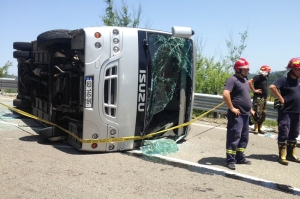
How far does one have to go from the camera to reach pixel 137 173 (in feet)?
17.0

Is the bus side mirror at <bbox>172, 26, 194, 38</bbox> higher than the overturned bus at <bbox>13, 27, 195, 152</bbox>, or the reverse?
the bus side mirror at <bbox>172, 26, 194, 38</bbox>

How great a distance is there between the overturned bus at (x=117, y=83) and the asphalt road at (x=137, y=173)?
16.7 inches

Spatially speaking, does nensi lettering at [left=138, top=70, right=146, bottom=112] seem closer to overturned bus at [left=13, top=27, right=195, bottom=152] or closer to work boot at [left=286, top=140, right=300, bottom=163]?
overturned bus at [left=13, top=27, right=195, bottom=152]

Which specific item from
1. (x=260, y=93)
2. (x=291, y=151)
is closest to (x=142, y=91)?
(x=291, y=151)

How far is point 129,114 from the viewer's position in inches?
245

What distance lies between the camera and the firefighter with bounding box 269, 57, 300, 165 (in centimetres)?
593

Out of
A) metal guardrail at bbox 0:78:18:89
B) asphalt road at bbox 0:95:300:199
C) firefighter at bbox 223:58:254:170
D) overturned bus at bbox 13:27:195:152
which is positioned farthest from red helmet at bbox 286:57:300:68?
metal guardrail at bbox 0:78:18:89

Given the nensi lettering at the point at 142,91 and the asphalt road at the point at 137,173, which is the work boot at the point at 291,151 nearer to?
the asphalt road at the point at 137,173

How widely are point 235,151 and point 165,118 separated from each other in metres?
1.77

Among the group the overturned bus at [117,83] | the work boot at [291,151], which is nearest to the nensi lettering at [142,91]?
the overturned bus at [117,83]

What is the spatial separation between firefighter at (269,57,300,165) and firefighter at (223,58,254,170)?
648 mm

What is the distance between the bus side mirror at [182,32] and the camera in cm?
646

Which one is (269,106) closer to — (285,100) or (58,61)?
(285,100)

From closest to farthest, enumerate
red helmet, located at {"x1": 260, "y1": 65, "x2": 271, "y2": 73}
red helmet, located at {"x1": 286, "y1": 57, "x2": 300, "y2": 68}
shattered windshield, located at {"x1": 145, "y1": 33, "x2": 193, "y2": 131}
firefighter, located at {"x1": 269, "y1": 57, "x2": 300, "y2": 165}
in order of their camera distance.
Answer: red helmet, located at {"x1": 286, "y1": 57, "x2": 300, "y2": 68} → firefighter, located at {"x1": 269, "y1": 57, "x2": 300, "y2": 165} → shattered windshield, located at {"x1": 145, "y1": 33, "x2": 193, "y2": 131} → red helmet, located at {"x1": 260, "y1": 65, "x2": 271, "y2": 73}
